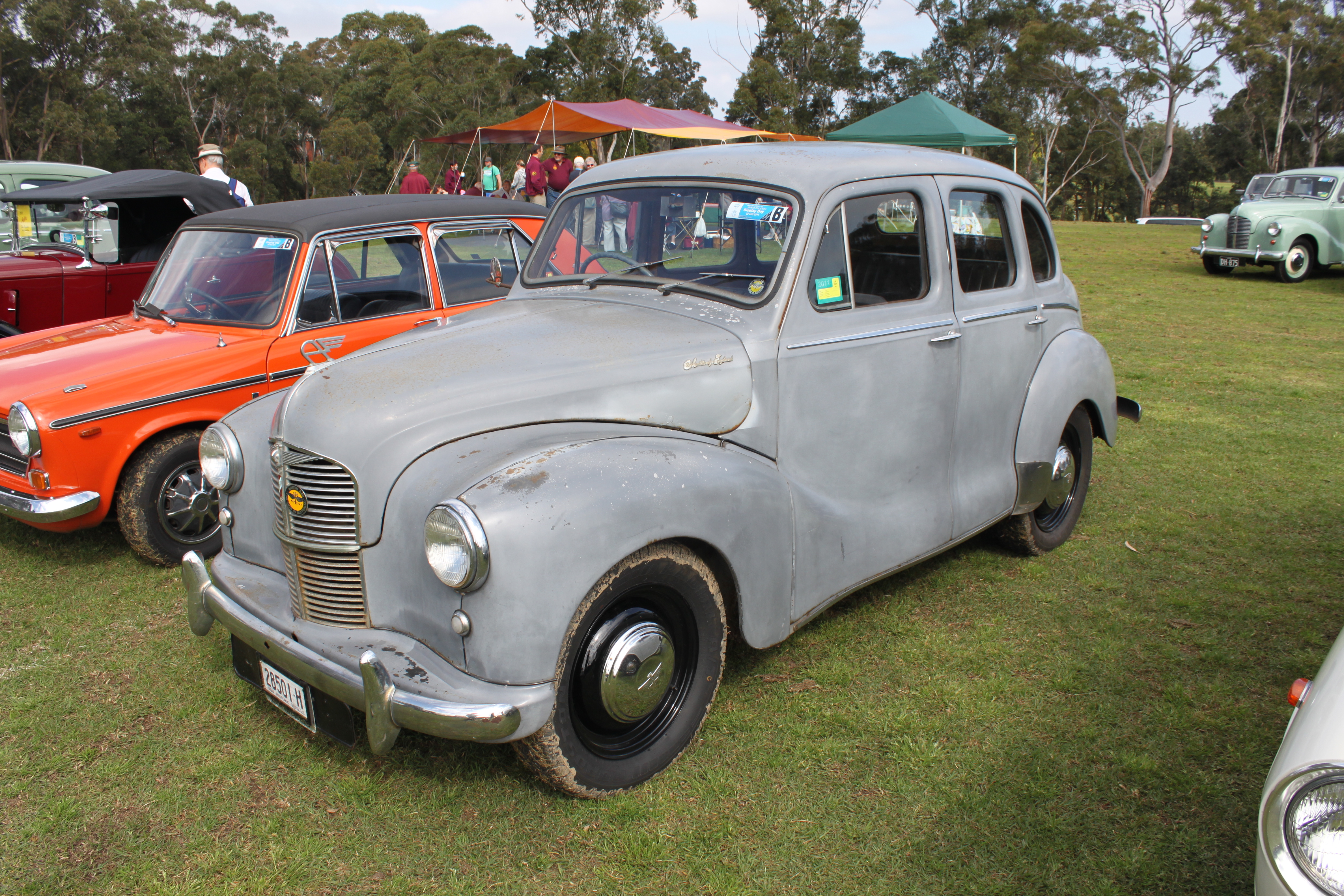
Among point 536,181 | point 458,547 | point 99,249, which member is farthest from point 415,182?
point 458,547

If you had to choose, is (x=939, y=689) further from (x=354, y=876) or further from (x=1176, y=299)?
(x=1176, y=299)

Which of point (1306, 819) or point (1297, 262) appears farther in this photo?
point (1297, 262)

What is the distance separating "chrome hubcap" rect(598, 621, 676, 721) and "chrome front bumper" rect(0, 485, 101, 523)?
3025 mm

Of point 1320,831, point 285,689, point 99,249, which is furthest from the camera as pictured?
point 99,249

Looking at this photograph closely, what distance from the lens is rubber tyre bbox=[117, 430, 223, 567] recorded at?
4449mm

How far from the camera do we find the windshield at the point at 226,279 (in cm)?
496

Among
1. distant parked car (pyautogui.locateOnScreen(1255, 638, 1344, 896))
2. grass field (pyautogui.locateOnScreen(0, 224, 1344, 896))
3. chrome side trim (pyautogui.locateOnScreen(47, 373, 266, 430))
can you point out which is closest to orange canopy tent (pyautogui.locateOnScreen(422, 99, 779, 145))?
chrome side trim (pyautogui.locateOnScreen(47, 373, 266, 430))

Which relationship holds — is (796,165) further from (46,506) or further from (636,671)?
(46,506)

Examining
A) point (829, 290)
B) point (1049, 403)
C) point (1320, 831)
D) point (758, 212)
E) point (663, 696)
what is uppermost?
point (758, 212)

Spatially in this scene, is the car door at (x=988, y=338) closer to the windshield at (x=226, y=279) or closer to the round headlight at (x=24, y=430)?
the windshield at (x=226, y=279)

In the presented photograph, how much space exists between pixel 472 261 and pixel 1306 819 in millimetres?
5092

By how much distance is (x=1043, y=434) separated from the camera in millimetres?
4207

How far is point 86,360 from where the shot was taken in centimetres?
455

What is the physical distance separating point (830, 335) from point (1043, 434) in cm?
149
